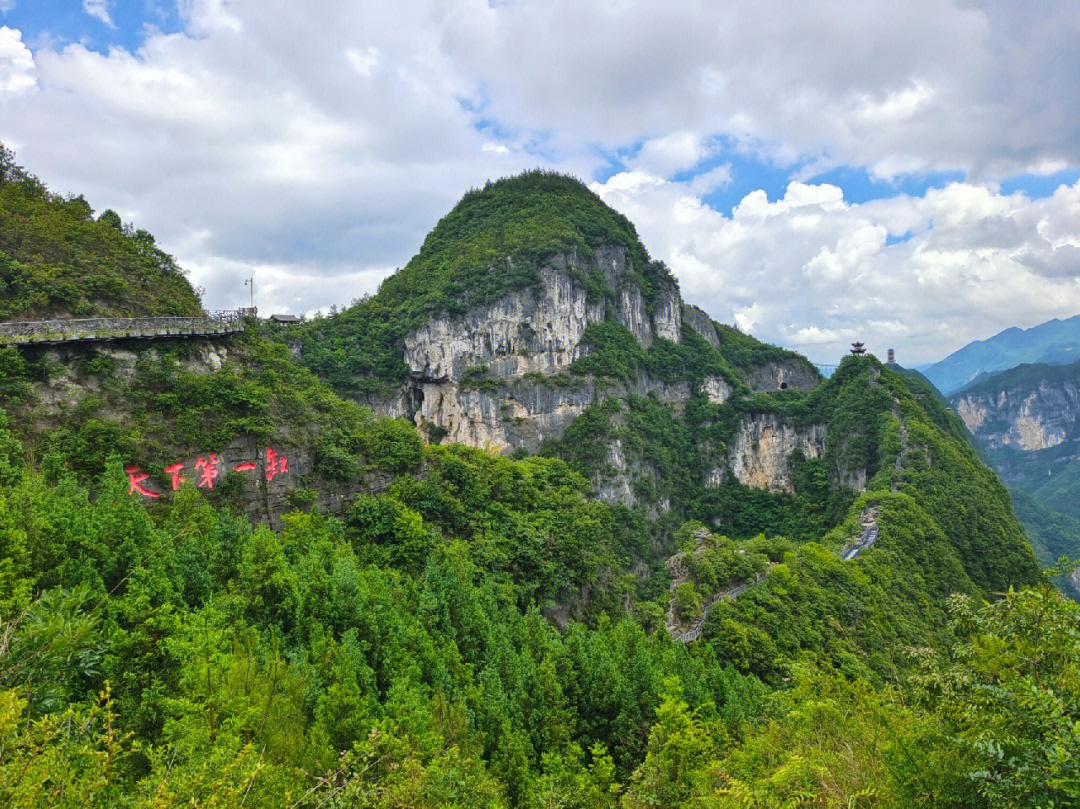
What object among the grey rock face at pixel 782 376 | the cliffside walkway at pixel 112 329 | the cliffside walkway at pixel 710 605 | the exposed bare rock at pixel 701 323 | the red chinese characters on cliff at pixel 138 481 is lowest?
the cliffside walkway at pixel 710 605

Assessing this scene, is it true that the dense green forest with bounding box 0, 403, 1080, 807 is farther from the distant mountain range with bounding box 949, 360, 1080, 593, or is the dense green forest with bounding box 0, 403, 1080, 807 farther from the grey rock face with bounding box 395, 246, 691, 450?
the distant mountain range with bounding box 949, 360, 1080, 593

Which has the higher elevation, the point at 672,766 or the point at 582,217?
the point at 582,217

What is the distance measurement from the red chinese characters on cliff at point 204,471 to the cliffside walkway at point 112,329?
493 cm

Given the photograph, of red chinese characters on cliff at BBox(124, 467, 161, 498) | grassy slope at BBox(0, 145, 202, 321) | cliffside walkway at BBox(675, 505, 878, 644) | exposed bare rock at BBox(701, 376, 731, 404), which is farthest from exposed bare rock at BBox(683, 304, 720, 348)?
red chinese characters on cliff at BBox(124, 467, 161, 498)

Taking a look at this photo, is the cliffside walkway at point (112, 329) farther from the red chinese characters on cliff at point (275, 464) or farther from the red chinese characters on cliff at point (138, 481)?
the red chinese characters on cliff at point (275, 464)

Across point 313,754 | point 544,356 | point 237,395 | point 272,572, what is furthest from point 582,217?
point 313,754

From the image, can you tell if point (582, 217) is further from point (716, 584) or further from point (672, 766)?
point (672, 766)

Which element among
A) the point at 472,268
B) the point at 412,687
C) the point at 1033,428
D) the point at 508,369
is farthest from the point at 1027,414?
the point at 412,687

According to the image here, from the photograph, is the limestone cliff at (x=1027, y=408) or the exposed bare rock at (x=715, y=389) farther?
the limestone cliff at (x=1027, y=408)

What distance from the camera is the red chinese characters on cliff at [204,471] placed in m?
19.1

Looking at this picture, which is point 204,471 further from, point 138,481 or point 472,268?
point 472,268

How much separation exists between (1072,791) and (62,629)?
28.9 feet

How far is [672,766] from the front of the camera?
12.9 metres

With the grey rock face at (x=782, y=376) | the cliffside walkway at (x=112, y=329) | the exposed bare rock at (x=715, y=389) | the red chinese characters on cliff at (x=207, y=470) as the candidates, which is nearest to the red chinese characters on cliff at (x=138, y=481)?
the red chinese characters on cliff at (x=207, y=470)
